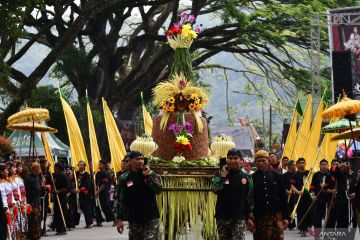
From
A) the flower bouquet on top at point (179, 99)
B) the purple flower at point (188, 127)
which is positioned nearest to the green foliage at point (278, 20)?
the flower bouquet on top at point (179, 99)

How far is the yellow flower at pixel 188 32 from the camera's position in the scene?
17.4 m

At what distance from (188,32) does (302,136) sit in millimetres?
8895

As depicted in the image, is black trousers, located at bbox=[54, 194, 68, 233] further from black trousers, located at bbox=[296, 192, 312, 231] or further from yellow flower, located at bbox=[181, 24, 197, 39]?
yellow flower, located at bbox=[181, 24, 197, 39]

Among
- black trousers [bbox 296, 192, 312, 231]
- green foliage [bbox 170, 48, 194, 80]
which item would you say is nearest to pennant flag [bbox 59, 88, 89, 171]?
black trousers [bbox 296, 192, 312, 231]

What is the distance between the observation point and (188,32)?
57.4 ft

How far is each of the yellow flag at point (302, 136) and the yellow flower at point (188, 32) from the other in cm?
827

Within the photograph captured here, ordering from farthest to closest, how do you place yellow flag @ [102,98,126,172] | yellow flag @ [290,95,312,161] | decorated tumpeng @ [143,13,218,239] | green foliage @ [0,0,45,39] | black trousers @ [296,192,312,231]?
yellow flag @ [102,98,126,172]
yellow flag @ [290,95,312,161]
green foliage @ [0,0,45,39]
black trousers @ [296,192,312,231]
decorated tumpeng @ [143,13,218,239]

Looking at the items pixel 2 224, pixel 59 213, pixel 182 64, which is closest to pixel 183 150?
pixel 182 64

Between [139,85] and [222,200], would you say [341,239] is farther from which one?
[139,85]

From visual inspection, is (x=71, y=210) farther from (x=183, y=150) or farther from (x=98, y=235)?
(x=183, y=150)

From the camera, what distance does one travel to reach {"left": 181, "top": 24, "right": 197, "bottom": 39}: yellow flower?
Result: 686 inches

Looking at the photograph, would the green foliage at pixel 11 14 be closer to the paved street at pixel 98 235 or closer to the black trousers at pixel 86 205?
the black trousers at pixel 86 205

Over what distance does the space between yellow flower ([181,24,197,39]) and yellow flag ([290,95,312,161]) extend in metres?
8.27

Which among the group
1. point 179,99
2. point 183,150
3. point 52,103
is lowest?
point 183,150
